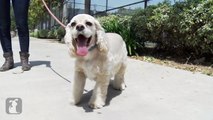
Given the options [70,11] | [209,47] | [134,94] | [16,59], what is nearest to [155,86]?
[134,94]

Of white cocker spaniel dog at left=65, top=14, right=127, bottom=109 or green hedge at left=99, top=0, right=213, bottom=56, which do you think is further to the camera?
green hedge at left=99, top=0, right=213, bottom=56

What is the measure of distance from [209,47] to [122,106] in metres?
3.46

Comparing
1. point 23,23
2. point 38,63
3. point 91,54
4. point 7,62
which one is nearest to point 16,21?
point 23,23

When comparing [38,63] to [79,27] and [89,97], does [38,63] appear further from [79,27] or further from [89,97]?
[79,27]

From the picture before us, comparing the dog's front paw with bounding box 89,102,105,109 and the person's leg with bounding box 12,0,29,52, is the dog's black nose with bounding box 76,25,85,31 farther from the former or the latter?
the person's leg with bounding box 12,0,29,52

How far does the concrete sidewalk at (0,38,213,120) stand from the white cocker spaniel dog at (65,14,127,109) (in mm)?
203

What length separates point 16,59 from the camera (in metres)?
7.54

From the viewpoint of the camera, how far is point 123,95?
5.02 metres

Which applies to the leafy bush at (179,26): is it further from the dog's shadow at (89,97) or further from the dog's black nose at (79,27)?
the dog's black nose at (79,27)

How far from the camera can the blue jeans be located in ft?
19.6

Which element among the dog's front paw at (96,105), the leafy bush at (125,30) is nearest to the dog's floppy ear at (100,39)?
the dog's front paw at (96,105)

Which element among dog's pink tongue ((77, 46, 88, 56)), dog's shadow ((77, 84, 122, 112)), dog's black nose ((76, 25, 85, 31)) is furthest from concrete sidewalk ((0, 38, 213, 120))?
dog's black nose ((76, 25, 85, 31))

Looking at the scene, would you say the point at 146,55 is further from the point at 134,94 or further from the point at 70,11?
the point at 70,11

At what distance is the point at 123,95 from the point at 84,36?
133cm
